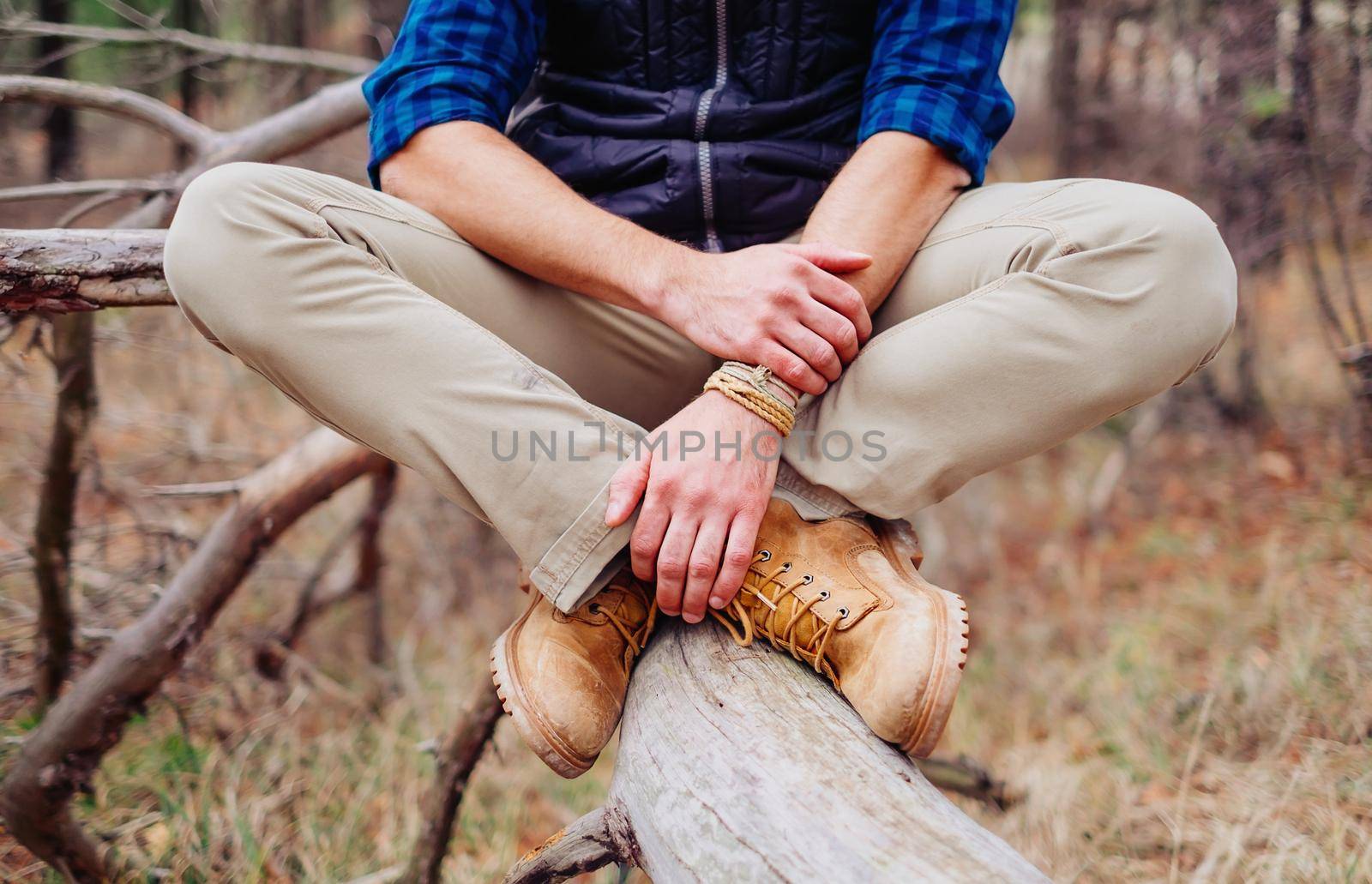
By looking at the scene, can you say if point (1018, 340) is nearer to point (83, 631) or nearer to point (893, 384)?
point (893, 384)

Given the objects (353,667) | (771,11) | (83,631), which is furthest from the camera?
(353,667)

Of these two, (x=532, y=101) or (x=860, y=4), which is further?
(x=532, y=101)

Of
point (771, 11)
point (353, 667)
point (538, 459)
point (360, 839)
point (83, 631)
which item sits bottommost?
point (353, 667)

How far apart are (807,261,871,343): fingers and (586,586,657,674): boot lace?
1.61 ft

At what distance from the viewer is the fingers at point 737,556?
1215mm

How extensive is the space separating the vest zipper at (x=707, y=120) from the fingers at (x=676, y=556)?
0.59 m

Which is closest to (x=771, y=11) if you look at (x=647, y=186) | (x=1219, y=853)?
(x=647, y=186)

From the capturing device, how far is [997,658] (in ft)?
9.98

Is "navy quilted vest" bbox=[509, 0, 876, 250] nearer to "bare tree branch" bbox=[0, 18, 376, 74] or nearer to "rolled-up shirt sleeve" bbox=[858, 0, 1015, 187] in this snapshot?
"rolled-up shirt sleeve" bbox=[858, 0, 1015, 187]

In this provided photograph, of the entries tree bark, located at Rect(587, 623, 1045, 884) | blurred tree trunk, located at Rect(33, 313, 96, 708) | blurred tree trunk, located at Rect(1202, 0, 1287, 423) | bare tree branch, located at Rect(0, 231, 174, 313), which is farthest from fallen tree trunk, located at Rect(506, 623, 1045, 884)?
blurred tree trunk, located at Rect(1202, 0, 1287, 423)

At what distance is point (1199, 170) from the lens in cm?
366

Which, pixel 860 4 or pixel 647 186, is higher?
pixel 860 4

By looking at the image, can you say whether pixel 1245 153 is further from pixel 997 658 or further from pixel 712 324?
pixel 712 324

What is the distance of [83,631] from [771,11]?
1.99 meters
